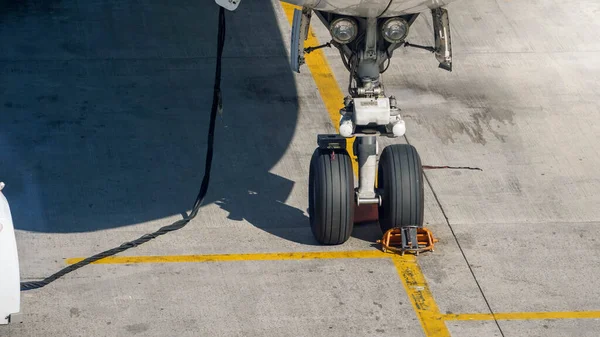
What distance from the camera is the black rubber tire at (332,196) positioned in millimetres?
9812

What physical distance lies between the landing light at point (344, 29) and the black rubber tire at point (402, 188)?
1.11m

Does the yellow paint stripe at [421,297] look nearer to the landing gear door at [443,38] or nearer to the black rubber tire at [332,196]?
the black rubber tire at [332,196]

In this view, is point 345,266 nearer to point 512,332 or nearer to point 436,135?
point 512,332

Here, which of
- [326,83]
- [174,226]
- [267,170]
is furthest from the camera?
[326,83]

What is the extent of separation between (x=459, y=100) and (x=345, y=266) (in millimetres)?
3747

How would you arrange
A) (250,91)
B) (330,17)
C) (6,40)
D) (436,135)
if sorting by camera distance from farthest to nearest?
(6,40) → (250,91) → (436,135) → (330,17)

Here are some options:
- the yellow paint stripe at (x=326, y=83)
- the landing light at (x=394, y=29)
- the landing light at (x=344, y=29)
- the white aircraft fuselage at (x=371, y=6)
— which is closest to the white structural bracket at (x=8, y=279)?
the white aircraft fuselage at (x=371, y=6)

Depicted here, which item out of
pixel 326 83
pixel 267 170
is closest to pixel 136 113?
pixel 267 170

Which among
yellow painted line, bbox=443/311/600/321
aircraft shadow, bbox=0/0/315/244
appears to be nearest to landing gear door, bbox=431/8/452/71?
aircraft shadow, bbox=0/0/315/244

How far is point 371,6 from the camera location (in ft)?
28.9

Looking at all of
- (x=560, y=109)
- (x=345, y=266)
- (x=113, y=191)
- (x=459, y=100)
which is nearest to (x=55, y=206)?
(x=113, y=191)

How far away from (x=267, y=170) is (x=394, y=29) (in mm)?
2553

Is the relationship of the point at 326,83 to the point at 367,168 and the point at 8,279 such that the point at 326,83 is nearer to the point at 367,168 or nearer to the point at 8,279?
the point at 367,168

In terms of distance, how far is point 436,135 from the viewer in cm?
1220
